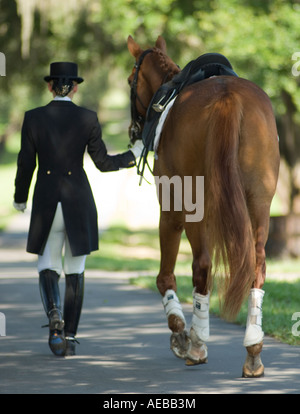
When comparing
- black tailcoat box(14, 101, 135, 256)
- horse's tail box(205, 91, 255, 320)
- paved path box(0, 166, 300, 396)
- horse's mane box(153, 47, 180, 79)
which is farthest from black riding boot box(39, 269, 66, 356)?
horse's mane box(153, 47, 180, 79)

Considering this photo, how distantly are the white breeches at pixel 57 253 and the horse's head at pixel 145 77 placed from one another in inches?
48.7

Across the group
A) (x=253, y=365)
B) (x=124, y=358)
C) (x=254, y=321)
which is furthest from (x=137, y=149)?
(x=253, y=365)

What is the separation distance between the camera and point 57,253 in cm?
633

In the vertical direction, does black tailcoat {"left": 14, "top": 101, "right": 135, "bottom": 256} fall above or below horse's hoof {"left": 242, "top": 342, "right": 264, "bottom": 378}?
above

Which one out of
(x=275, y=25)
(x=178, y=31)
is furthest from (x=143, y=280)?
(x=178, y=31)

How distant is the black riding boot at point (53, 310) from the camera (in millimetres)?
6031

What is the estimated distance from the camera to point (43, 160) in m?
6.30

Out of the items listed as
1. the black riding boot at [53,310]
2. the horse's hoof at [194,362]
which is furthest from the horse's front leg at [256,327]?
the black riding boot at [53,310]

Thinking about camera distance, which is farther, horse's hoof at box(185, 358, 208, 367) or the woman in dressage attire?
the woman in dressage attire

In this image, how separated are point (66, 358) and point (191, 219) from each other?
4.88 feet

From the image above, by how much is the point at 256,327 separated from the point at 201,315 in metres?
0.47

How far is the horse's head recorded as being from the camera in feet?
21.9

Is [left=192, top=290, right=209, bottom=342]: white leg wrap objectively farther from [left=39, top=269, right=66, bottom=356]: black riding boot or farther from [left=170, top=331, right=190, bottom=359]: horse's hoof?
[left=39, top=269, right=66, bottom=356]: black riding boot

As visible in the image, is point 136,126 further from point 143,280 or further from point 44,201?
point 143,280
